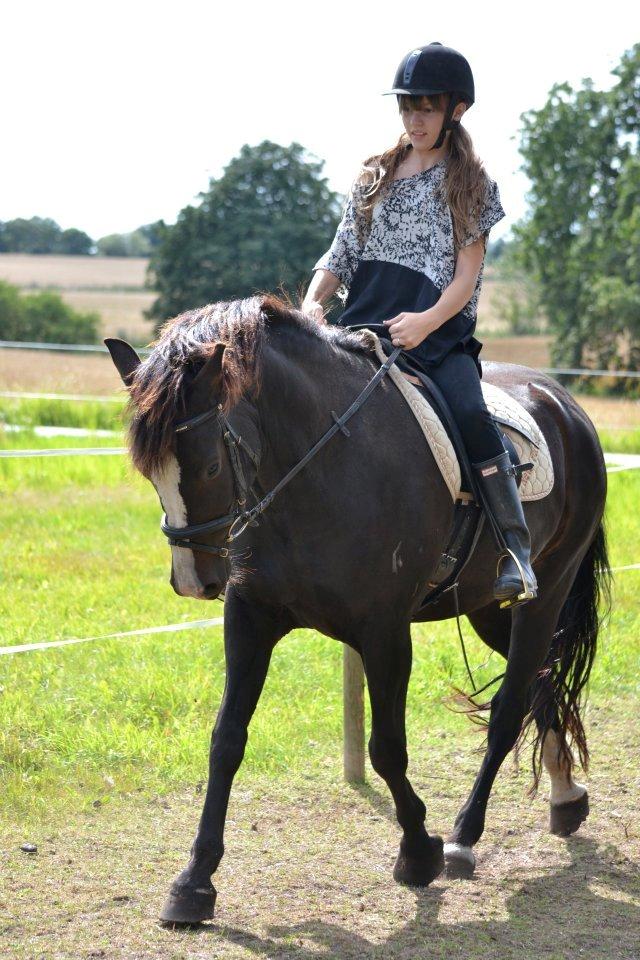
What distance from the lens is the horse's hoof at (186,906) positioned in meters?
3.54

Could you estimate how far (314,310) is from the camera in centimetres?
399

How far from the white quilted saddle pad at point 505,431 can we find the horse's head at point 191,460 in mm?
816

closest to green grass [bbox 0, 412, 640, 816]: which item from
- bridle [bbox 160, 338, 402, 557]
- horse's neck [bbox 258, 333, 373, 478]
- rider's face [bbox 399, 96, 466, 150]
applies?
bridle [bbox 160, 338, 402, 557]

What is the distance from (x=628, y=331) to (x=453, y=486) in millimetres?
38413

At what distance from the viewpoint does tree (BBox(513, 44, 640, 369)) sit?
38188mm

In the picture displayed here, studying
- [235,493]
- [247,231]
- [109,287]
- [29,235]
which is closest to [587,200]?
[247,231]

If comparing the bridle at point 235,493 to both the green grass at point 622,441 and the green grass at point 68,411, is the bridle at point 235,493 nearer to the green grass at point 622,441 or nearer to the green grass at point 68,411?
the green grass at point 622,441

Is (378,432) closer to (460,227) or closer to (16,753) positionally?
(460,227)

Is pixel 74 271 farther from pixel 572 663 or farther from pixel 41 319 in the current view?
pixel 572 663

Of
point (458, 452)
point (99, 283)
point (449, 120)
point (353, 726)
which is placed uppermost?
point (99, 283)

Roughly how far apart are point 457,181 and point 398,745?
197cm

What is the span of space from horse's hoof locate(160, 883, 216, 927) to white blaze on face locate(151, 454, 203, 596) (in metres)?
1.08

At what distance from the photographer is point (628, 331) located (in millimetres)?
40344

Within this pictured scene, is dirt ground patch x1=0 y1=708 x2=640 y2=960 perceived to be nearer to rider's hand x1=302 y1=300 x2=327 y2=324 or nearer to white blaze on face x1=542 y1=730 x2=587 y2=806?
white blaze on face x1=542 y1=730 x2=587 y2=806
